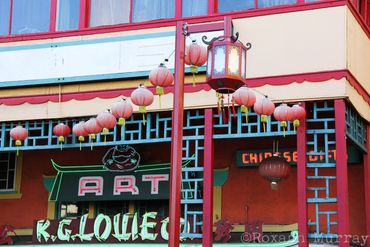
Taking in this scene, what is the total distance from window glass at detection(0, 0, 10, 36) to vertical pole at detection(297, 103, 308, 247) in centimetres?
568

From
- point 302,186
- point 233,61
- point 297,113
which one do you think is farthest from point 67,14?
point 233,61

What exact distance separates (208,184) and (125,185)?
312 centimetres

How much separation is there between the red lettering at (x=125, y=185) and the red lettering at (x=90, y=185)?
1.03ft

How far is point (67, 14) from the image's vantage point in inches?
552

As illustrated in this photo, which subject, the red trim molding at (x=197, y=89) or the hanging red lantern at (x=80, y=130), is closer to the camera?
the red trim molding at (x=197, y=89)

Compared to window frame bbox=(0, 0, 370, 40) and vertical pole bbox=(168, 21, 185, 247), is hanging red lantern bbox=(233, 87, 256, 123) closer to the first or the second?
window frame bbox=(0, 0, 370, 40)

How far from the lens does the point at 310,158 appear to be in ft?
44.6

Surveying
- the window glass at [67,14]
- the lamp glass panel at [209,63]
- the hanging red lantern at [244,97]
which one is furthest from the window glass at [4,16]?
the lamp glass panel at [209,63]

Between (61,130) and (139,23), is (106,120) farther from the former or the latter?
(139,23)

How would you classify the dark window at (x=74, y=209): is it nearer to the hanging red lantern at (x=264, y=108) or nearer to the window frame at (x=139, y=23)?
Answer: the window frame at (x=139, y=23)

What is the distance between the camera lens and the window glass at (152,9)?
13.4 meters

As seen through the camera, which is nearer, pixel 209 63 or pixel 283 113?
pixel 209 63

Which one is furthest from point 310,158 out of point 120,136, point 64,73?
point 64,73

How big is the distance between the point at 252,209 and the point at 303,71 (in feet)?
11.0
